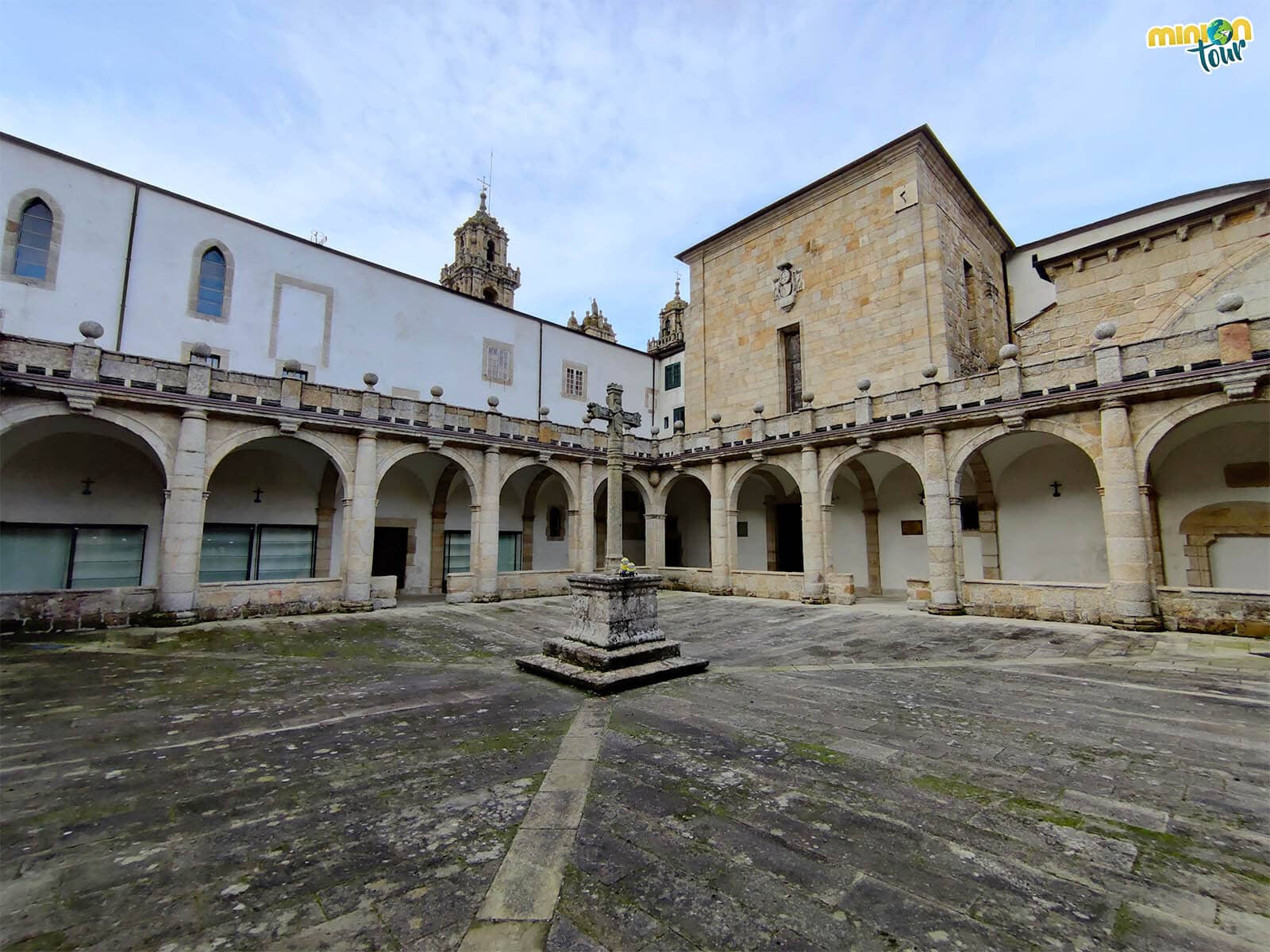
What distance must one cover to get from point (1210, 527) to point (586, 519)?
1513 centimetres

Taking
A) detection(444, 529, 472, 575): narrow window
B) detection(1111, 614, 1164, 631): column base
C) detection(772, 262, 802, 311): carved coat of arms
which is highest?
detection(772, 262, 802, 311): carved coat of arms

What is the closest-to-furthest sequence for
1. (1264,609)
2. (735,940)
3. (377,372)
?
(735,940), (1264,609), (377,372)

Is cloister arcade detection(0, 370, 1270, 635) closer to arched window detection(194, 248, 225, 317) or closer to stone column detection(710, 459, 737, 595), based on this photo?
stone column detection(710, 459, 737, 595)

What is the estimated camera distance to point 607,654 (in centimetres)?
636

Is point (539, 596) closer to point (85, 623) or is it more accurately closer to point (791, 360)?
point (85, 623)

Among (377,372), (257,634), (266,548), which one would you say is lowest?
(257,634)

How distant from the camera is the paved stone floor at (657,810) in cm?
227

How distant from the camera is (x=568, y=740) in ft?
14.4

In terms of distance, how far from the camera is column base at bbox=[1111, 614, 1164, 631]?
393 inches

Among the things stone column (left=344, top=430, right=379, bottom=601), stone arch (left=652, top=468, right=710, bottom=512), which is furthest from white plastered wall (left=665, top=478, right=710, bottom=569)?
stone column (left=344, top=430, right=379, bottom=601)

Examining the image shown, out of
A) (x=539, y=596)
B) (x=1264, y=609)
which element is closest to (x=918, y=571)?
(x=1264, y=609)

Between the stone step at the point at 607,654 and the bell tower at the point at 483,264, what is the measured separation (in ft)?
109

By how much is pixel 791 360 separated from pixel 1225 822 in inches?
696

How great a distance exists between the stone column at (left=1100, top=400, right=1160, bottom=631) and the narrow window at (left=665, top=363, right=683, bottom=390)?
16988mm
